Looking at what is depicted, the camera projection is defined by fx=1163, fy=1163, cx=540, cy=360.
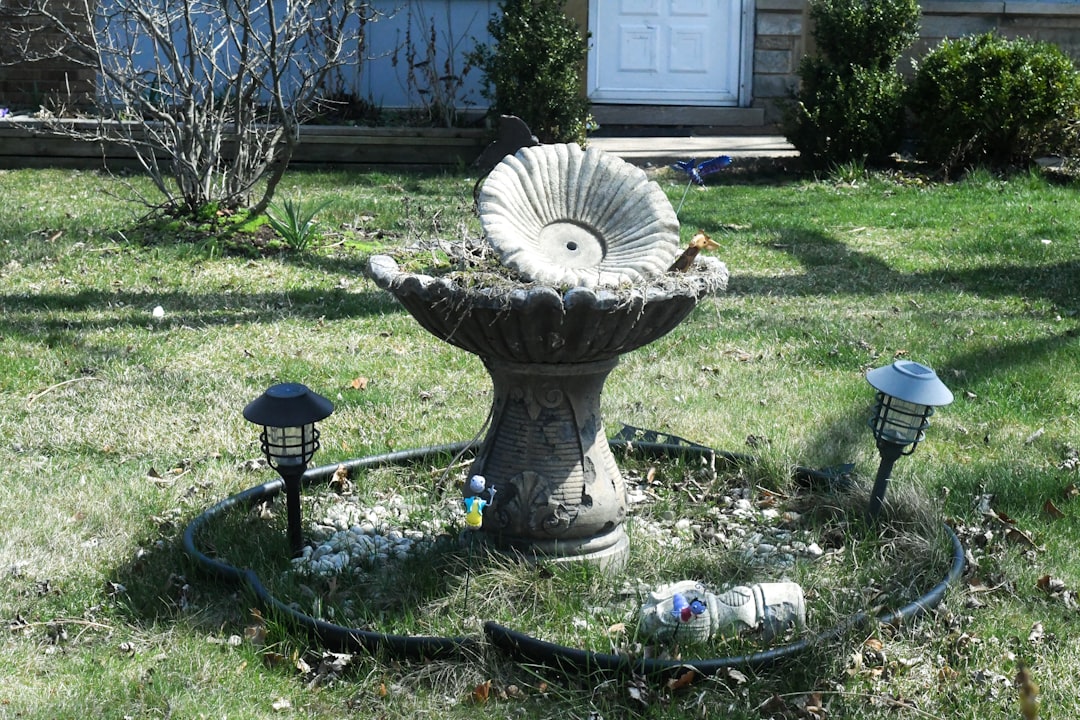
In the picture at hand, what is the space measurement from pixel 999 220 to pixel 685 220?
8.16 ft

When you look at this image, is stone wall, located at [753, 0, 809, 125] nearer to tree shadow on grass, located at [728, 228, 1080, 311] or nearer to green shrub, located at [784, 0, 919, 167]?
green shrub, located at [784, 0, 919, 167]

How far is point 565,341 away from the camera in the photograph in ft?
11.4

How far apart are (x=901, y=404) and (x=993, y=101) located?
783 centimetres

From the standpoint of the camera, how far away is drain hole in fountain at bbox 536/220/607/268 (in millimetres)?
3750

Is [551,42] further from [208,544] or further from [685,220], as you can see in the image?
[208,544]

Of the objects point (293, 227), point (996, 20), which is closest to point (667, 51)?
point (996, 20)

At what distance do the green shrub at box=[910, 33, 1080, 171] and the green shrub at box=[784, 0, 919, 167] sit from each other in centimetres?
33

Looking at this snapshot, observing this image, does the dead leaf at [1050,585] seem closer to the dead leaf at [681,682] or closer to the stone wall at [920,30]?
the dead leaf at [681,682]

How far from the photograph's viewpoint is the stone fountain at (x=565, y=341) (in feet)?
11.6

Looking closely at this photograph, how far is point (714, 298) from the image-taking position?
731 centimetres

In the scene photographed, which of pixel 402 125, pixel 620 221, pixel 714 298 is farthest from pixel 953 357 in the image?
pixel 402 125

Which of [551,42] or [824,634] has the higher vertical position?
[551,42]

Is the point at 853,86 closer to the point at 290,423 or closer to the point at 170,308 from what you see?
the point at 170,308

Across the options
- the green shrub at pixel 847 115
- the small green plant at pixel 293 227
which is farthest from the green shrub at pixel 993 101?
the small green plant at pixel 293 227
